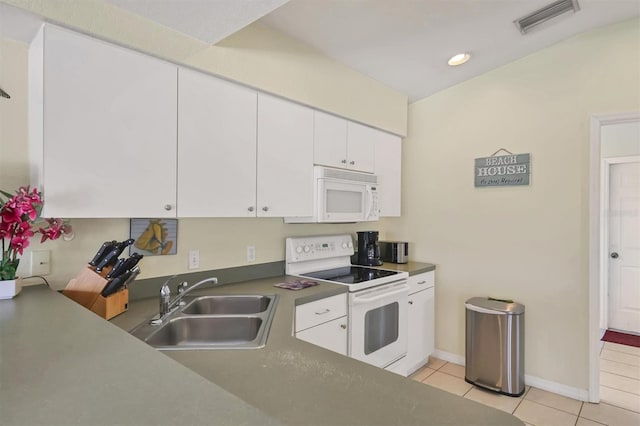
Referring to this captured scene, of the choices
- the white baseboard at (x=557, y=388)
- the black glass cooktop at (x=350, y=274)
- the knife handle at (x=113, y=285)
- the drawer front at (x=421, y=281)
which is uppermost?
the knife handle at (x=113, y=285)

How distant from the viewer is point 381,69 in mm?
2807

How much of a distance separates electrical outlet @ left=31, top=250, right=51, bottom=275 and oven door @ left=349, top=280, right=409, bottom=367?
160 centimetres

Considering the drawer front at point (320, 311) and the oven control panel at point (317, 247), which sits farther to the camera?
the oven control panel at point (317, 247)

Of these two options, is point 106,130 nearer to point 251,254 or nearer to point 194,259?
point 194,259

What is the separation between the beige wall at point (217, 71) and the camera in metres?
1.53

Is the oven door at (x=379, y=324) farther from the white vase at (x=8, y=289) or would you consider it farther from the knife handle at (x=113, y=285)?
the white vase at (x=8, y=289)

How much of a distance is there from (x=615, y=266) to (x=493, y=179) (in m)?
2.40

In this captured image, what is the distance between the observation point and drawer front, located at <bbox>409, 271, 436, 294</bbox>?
296 centimetres

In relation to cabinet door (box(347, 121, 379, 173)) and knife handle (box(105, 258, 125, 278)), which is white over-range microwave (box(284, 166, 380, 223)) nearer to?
cabinet door (box(347, 121, 379, 173))

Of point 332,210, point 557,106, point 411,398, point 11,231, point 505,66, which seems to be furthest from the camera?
point 505,66

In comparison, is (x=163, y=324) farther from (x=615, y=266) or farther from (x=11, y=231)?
(x=615, y=266)

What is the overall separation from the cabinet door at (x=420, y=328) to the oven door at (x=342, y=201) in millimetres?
842

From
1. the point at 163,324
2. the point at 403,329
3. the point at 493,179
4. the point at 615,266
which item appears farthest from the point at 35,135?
the point at 615,266

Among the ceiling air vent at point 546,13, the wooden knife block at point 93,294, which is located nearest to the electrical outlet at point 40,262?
the wooden knife block at point 93,294
